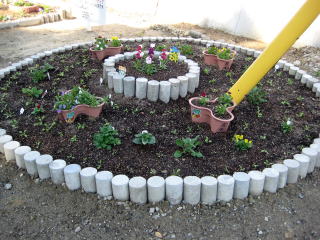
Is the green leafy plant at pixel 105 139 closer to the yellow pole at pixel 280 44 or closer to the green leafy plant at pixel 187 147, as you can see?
the green leafy plant at pixel 187 147

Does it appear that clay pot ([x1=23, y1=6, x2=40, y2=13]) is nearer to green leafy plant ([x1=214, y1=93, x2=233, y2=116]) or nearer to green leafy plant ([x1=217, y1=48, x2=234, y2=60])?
green leafy plant ([x1=217, y1=48, x2=234, y2=60])

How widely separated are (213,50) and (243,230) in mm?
3490

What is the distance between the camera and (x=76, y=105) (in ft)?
12.3

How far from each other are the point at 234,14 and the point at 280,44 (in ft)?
15.0

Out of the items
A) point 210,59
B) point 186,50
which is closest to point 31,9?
point 186,50

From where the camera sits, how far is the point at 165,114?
4.05 meters

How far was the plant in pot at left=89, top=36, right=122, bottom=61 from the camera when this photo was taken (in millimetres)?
5449

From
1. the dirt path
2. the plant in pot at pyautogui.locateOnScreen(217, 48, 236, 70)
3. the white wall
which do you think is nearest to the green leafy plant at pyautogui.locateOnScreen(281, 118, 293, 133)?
the dirt path

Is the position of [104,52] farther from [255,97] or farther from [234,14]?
[234,14]

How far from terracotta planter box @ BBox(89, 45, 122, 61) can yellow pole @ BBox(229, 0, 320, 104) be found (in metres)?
2.50

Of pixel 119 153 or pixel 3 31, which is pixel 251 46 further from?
pixel 3 31

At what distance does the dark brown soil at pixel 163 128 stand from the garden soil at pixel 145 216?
13.8 inches

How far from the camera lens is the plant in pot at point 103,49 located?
5.45 metres

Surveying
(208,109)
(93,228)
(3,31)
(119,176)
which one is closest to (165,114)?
(208,109)
